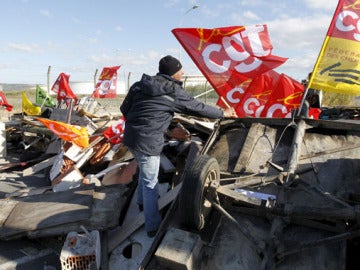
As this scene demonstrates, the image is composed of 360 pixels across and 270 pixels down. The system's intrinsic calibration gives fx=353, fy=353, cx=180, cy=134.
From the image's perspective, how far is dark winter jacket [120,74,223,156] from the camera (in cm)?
386

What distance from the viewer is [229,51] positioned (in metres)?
6.22

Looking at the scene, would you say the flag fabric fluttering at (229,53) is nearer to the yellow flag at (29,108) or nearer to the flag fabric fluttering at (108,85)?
the flag fabric fluttering at (108,85)

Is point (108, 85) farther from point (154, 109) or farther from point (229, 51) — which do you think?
point (154, 109)

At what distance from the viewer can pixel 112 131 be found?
333 inches

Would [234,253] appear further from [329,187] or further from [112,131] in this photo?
[112,131]

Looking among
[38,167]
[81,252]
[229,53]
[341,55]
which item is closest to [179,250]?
[81,252]

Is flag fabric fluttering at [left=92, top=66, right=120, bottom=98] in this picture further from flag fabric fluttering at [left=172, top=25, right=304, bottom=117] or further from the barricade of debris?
flag fabric fluttering at [left=172, top=25, right=304, bottom=117]

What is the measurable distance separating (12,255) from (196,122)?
4298mm

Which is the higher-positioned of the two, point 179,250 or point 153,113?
point 153,113

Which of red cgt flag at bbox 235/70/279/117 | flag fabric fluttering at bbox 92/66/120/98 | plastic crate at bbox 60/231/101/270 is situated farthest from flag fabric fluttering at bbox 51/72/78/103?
plastic crate at bbox 60/231/101/270

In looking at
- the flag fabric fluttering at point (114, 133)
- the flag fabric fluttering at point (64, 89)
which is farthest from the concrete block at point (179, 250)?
the flag fabric fluttering at point (64, 89)

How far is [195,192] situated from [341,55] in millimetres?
3317

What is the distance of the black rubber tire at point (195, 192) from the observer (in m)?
3.38

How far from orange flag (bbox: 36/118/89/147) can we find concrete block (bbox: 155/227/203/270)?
14.8ft
